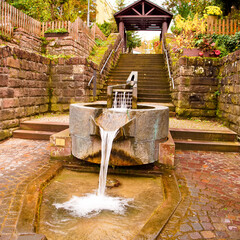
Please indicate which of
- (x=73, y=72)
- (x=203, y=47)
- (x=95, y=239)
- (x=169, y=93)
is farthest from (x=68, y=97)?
(x=95, y=239)

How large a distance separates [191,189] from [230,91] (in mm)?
4308

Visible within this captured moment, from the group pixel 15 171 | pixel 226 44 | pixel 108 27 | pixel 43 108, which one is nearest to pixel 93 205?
pixel 15 171

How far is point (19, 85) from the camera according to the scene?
21.8 ft

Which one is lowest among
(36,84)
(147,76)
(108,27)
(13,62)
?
(36,84)

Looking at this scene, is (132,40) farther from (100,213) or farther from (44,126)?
(100,213)

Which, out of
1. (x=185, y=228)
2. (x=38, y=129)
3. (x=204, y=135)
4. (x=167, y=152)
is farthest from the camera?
(x=38, y=129)

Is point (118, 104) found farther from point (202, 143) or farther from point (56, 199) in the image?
point (56, 199)

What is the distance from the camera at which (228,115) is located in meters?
6.70

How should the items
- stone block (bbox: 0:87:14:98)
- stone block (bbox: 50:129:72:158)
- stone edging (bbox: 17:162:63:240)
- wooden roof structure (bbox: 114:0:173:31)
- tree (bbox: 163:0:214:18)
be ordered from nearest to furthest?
1. stone edging (bbox: 17:162:63:240)
2. stone block (bbox: 50:129:72:158)
3. stone block (bbox: 0:87:14:98)
4. tree (bbox: 163:0:214:18)
5. wooden roof structure (bbox: 114:0:173:31)

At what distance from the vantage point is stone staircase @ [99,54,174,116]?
9.71 meters

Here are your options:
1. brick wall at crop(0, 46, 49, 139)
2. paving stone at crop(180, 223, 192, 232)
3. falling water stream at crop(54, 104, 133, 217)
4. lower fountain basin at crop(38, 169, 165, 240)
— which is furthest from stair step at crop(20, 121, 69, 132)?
paving stone at crop(180, 223, 192, 232)

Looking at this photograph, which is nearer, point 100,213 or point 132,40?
point 100,213

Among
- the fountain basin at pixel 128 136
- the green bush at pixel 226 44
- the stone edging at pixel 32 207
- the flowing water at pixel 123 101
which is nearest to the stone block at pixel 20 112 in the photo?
the flowing water at pixel 123 101

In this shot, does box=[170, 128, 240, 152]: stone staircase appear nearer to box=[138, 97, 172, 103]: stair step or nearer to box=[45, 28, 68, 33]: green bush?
box=[138, 97, 172, 103]: stair step
